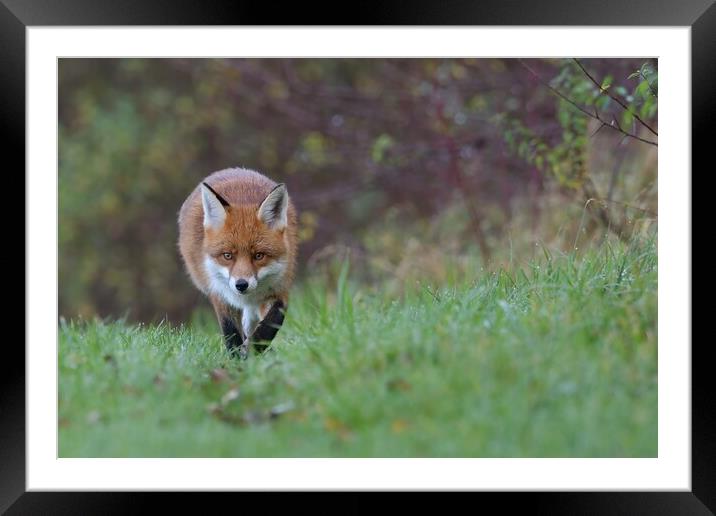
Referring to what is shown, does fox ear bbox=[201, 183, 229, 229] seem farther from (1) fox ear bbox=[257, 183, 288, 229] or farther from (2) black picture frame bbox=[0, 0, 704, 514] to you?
(2) black picture frame bbox=[0, 0, 704, 514]

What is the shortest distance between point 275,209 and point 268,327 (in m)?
0.89

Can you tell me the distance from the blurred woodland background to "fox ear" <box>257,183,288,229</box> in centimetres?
254

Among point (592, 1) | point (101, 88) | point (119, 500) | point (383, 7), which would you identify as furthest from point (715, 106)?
point (101, 88)

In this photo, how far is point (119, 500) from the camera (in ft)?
14.3

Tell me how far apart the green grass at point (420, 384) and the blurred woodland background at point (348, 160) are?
2.70 meters

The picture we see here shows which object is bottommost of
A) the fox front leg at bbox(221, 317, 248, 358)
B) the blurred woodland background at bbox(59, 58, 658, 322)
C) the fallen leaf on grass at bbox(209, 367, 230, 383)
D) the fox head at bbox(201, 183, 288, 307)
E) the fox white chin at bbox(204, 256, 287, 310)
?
the fallen leaf on grass at bbox(209, 367, 230, 383)

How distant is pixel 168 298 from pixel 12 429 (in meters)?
10.2

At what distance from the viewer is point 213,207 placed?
6258 mm

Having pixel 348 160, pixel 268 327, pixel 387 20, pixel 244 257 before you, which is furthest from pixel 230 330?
pixel 348 160

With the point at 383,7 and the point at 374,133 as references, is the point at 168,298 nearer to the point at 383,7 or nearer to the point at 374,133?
the point at 374,133

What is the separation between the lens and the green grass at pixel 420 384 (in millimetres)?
4234

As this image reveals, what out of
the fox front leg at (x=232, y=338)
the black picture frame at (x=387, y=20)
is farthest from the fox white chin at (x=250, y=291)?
the black picture frame at (x=387, y=20)

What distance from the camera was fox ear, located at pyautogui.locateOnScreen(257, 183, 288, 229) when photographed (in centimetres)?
620

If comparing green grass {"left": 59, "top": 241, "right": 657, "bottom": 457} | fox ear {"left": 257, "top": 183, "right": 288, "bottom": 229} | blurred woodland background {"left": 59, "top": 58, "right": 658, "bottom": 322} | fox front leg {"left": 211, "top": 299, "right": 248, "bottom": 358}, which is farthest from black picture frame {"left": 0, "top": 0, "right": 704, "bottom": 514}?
blurred woodland background {"left": 59, "top": 58, "right": 658, "bottom": 322}
